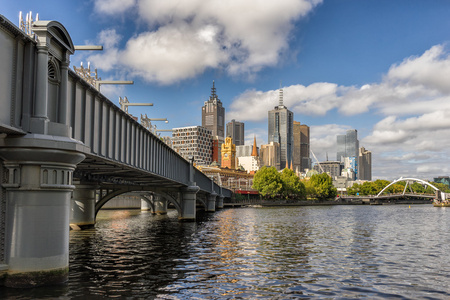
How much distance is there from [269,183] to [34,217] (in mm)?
169372

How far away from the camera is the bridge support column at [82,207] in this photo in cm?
5450

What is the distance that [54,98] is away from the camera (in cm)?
2070

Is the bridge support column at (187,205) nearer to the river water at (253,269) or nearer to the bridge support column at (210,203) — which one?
the river water at (253,269)

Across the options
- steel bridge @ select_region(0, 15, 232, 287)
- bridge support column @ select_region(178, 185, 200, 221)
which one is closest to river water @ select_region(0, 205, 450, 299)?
steel bridge @ select_region(0, 15, 232, 287)

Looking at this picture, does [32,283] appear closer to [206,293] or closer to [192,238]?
[206,293]

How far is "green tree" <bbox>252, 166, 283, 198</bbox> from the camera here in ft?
604

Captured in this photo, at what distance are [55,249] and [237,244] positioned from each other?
22.7 meters

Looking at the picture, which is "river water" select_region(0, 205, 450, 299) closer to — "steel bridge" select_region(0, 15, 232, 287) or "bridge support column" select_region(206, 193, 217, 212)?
"steel bridge" select_region(0, 15, 232, 287)

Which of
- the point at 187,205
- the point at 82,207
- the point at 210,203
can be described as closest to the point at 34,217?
the point at 82,207

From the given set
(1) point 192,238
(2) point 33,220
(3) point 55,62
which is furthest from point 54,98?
(1) point 192,238

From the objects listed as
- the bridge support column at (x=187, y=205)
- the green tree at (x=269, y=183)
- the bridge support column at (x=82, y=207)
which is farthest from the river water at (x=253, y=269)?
the green tree at (x=269, y=183)

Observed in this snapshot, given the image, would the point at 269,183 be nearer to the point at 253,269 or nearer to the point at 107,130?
the point at 107,130

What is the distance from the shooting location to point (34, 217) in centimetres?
1859

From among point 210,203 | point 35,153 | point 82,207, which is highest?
point 35,153
